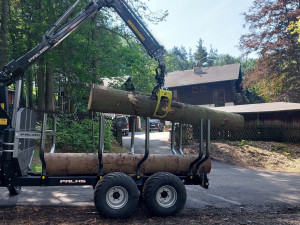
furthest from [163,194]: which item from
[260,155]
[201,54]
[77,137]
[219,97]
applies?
[201,54]

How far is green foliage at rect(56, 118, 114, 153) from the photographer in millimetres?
14391

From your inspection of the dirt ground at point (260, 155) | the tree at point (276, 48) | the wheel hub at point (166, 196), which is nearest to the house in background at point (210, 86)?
the tree at point (276, 48)

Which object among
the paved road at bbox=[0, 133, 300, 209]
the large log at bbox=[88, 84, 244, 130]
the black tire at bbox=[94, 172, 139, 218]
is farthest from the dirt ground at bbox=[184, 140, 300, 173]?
the black tire at bbox=[94, 172, 139, 218]

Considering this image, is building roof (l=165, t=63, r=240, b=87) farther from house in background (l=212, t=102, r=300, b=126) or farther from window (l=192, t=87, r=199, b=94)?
house in background (l=212, t=102, r=300, b=126)

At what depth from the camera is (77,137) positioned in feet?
48.1

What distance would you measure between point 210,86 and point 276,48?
1387 cm

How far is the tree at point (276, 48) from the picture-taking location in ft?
96.6

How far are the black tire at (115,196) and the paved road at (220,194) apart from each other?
4.68 feet

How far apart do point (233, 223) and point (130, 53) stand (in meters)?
12.9

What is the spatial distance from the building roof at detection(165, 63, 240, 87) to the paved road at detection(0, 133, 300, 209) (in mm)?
32717

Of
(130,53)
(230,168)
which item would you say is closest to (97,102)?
(230,168)

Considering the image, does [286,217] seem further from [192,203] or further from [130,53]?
[130,53]

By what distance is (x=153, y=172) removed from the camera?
6168 millimetres

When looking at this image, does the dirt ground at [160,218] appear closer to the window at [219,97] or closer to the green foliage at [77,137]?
the green foliage at [77,137]
